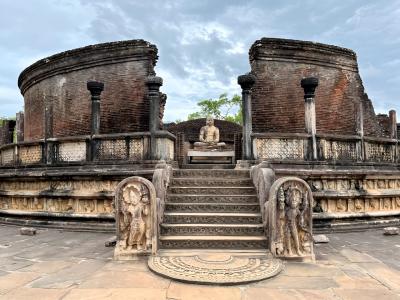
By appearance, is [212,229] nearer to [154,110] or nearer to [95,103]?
[154,110]

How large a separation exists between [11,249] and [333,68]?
1186cm

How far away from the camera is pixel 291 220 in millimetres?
5078

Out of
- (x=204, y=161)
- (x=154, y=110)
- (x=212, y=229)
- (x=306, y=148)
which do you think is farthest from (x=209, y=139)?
(x=212, y=229)

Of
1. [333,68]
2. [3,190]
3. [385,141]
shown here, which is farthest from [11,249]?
[333,68]

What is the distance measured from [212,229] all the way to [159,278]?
1675 millimetres

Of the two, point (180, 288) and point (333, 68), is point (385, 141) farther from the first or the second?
point (180, 288)

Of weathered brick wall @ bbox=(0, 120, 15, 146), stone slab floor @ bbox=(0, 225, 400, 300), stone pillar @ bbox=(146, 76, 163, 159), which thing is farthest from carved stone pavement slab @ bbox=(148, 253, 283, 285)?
weathered brick wall @ bbox=(0, 120, 15, 146)

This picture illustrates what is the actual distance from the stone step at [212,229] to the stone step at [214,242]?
180 millimetres

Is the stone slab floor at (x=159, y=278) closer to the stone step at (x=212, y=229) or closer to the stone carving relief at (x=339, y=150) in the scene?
the stone step at (x=212, y=229)

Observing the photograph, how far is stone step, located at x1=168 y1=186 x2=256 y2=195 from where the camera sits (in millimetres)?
6891

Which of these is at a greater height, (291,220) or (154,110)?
(154,110)

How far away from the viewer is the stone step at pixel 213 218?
19.5ft

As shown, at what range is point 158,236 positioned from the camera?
5.50 metres

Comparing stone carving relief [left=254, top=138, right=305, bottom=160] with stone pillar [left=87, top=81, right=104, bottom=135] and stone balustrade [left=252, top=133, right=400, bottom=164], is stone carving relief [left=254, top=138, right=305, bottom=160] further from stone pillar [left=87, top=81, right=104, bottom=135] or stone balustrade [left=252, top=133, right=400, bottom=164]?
stone pillar [left=87, top=81, right=104, bottom=135]
